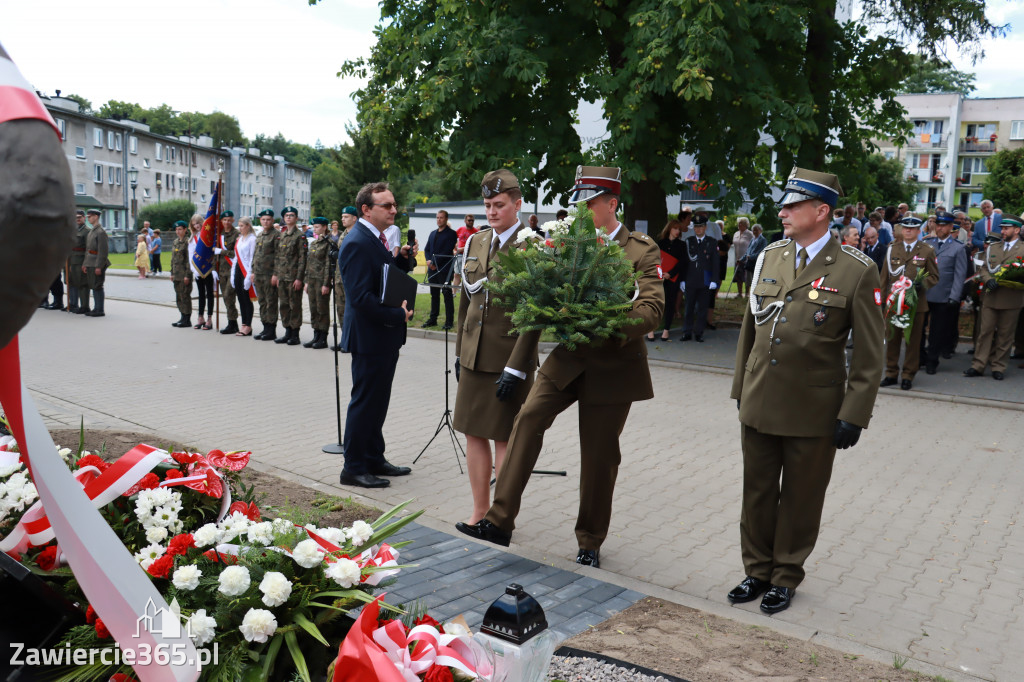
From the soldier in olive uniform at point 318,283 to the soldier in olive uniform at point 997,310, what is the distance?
34.7 feet

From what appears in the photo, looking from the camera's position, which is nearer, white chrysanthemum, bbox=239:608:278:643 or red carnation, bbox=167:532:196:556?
white chrysanthemum, bbox=239:608:278:643

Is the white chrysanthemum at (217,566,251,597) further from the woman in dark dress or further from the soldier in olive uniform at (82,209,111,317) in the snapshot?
the soldier in olive uniform at (82,209,111,317)

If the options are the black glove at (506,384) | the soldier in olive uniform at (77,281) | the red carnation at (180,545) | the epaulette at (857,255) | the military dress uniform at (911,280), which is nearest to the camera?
the red carnation at (180,545)

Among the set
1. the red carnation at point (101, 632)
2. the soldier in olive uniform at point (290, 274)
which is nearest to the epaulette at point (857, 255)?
the red carnation at point (101, 632)

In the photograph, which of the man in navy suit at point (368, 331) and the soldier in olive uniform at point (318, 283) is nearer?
the man in navy suit at point (368, 331)

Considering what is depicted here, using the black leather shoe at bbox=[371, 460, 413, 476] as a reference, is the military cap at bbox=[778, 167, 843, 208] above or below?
above

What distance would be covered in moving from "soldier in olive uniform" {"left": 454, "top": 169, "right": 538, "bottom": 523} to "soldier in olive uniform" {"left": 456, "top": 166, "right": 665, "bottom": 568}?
423mm

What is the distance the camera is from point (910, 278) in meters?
12.4

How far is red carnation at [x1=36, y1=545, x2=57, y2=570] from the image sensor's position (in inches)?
111

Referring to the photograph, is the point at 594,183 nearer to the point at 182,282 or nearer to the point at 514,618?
the point at 514,618

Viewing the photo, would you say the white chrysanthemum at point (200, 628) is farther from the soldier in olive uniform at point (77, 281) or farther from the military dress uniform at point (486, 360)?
the soldier in olive uniform at point (77, 281)

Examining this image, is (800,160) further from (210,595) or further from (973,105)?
(973,105)

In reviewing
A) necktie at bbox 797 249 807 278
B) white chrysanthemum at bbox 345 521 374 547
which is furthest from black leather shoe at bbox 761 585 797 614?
white chrysanthemum at bbox 345 521 374 547

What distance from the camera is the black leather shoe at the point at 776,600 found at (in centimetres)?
469
